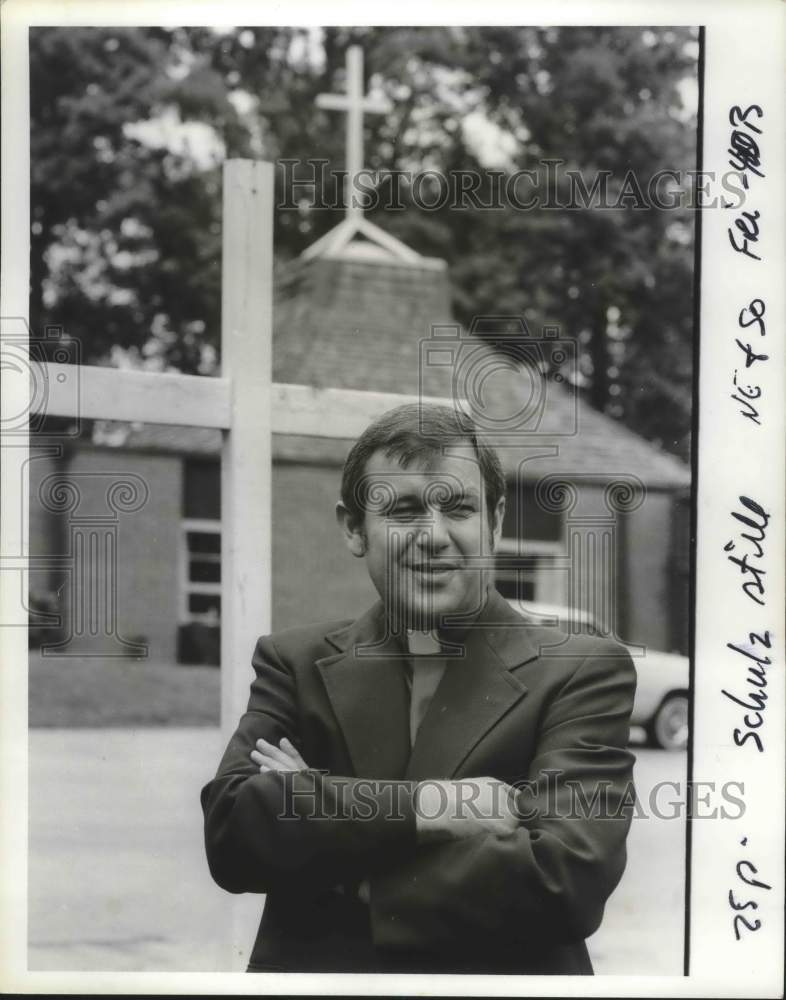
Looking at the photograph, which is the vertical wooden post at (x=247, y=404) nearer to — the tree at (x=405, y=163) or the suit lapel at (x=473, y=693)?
the suit lapel at (x=473, y=693)

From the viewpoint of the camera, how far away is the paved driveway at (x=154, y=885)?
10.4ft

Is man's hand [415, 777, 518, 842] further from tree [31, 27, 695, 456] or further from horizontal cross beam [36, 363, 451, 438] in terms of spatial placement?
tree [31, 27, 695, 456]

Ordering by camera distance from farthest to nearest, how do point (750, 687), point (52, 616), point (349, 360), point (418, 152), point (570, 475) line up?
1. point (418, 152)
2. point (349, 360)
3. point (570, 475)
4. point (52, 616)
5. point (750, 687)

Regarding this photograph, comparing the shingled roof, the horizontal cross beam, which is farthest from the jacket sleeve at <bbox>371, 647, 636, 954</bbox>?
the horizontal cross beam

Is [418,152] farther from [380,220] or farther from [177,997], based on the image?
[177,997]

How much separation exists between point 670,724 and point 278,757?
110 cm

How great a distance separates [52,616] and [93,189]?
10.3 metres

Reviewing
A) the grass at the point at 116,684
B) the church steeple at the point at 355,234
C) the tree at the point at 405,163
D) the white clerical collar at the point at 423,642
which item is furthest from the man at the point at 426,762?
the tree at the point at 405,163

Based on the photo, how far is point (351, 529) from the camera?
292cm

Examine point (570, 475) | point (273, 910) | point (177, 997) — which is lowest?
point (177, 997)

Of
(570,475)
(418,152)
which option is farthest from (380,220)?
(570,475)

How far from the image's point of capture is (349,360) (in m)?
8.04

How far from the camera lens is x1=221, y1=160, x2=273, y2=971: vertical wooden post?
3350 millimetres

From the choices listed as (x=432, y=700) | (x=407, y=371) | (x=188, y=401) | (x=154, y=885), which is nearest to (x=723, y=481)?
(x=432, y=700)
